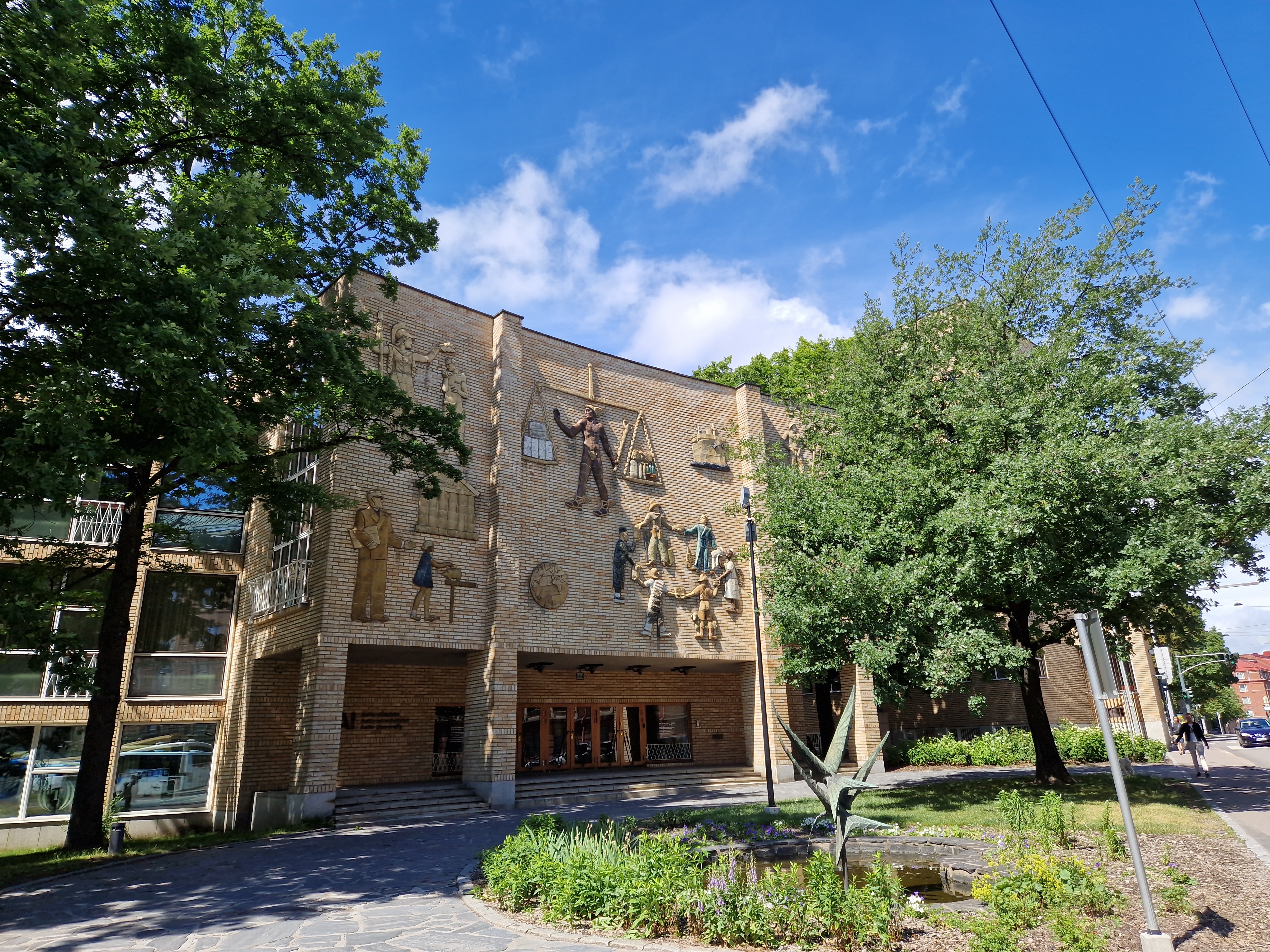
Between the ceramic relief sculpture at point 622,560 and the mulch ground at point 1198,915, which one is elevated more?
the ceramic relief sculpture at point 622,560

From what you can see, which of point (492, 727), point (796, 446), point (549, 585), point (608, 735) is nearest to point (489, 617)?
point (549, 585)

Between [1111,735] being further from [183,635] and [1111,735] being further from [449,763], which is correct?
[183,635]

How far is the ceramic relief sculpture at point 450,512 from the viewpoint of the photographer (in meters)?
17.4

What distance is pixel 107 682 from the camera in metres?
12.5

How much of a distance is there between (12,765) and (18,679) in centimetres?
183

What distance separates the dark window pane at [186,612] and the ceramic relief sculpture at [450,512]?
614 centimetres

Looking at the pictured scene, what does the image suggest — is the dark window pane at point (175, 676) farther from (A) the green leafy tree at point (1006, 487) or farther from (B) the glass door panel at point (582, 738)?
(A) the green leafy tree at point (1006, 487)

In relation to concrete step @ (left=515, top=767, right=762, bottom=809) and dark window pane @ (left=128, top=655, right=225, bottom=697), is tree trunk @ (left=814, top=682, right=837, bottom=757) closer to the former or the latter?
concrete step @ (left=515, top=767, right=762, bottom=809)

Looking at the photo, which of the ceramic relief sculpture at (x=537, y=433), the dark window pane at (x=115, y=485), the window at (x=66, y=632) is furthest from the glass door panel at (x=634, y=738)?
the dark window pane at (x=115, y=485)

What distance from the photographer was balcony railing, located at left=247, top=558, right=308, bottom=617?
16.4 metres

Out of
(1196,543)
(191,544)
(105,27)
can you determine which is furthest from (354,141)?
(1196,543)

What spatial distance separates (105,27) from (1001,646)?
52.9ft

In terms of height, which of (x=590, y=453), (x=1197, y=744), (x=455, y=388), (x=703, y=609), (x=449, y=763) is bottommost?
(x=1197, y=744)

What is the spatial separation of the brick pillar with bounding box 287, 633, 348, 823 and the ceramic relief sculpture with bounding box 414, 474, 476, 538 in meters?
3.19
